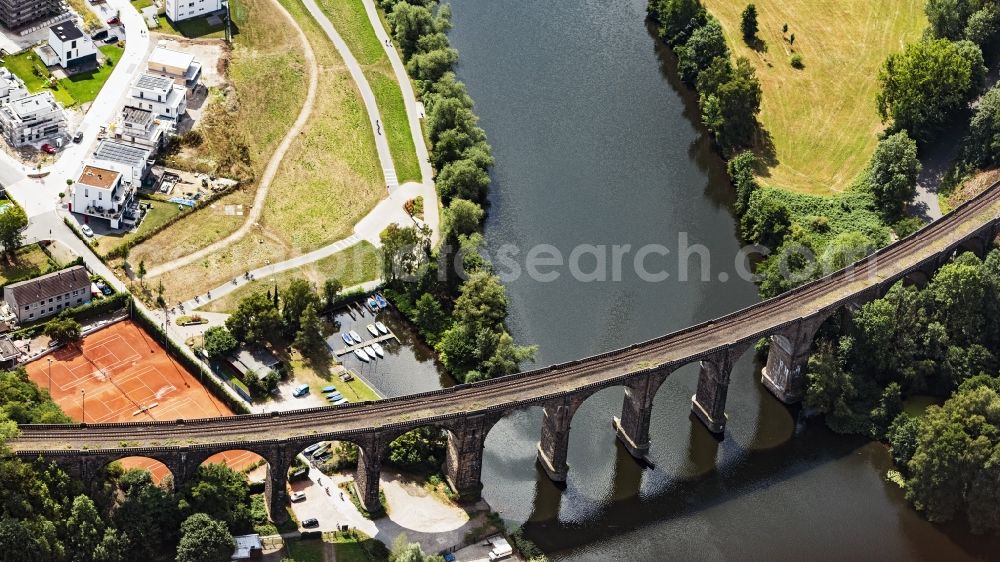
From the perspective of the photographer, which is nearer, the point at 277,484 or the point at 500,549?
the point at 277,484

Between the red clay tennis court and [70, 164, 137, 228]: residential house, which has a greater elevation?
[70, 164, 137, 228]: residential house

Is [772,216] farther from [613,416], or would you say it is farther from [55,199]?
[55,199]

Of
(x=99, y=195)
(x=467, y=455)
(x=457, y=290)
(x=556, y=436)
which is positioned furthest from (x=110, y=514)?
(x=457, y=290)

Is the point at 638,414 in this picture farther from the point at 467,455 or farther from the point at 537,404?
the point at 467,455

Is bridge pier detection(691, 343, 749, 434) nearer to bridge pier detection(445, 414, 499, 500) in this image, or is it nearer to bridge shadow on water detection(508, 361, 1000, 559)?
bridge shadow on water detection(508, 361, 1000, 559)

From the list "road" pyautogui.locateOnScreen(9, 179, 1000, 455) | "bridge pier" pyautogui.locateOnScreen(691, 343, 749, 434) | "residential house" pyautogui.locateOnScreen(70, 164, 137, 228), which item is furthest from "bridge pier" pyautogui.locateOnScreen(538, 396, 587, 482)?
"residential house" pyautogui.locateOnScreen(70, 164, 137, 228)

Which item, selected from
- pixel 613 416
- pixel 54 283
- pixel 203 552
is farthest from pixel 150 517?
pixel 613 416
